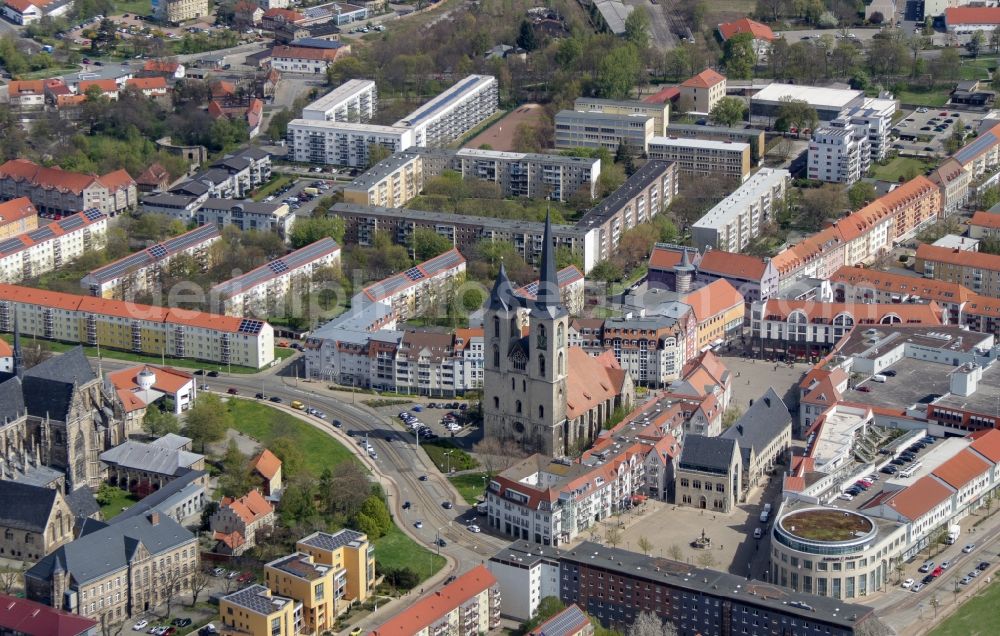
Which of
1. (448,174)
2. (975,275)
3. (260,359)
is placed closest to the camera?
(260,359)

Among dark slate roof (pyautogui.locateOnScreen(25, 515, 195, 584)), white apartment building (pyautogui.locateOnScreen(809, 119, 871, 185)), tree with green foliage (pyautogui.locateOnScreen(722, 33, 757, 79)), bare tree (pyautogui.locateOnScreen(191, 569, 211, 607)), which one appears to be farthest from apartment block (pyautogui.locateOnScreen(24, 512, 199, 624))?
tree with green foliage (pyautogui.locateOnScreen(722, 33, 757, 79))

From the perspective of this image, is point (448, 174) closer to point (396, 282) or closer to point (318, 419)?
point (396, 282)

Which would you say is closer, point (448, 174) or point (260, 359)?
point (260, 359)

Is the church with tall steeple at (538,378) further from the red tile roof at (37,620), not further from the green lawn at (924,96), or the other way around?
the green lawn at (924,96)

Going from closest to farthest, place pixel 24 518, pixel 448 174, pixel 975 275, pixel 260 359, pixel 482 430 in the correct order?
pixel 24 518
pixel 482 430
pixel 260 359
pixel 975 275
pixel 448 174

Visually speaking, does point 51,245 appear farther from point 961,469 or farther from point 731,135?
point 961,469

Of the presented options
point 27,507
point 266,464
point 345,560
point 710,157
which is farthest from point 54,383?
point 710,157

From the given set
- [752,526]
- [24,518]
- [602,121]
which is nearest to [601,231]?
[602,121]
